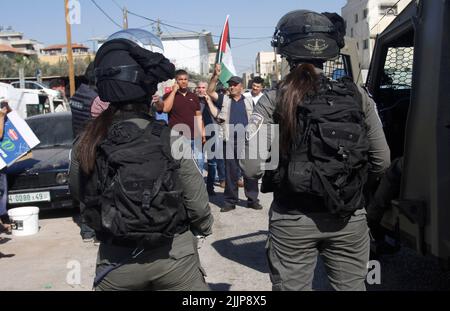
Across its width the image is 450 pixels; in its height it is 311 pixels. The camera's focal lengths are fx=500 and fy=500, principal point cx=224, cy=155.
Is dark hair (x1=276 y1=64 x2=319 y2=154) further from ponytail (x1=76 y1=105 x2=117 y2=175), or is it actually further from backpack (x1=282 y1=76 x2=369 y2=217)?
ponytail (x1=76 y1=105 x2=117 y2=175)

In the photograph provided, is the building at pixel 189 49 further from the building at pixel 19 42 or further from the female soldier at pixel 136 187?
the female soldier at pixel 136 187

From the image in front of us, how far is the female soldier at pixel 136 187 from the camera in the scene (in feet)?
6.77

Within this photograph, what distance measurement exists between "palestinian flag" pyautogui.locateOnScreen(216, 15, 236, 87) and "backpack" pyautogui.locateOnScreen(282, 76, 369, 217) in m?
5.63

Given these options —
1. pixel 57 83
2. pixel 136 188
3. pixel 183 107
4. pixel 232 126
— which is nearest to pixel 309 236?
pixel 136 188

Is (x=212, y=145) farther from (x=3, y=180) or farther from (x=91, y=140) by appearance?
(x=91, y=140)

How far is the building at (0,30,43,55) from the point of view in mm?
105463

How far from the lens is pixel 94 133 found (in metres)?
2.16

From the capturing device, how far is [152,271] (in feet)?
7.11

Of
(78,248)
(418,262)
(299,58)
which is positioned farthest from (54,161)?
(299,58)

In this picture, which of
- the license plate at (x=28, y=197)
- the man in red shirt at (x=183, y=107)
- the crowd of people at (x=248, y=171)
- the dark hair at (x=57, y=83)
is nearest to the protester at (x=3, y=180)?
the license plate at (x=28, y=197)

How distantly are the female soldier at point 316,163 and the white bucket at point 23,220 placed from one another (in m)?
4.61

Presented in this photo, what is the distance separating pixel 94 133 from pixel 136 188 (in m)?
0.33
